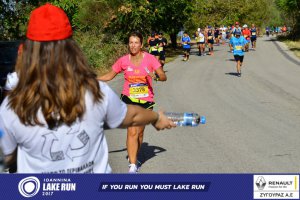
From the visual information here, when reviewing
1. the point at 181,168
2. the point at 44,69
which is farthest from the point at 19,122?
the point at 181,168

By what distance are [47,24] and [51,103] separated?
1.13 feet

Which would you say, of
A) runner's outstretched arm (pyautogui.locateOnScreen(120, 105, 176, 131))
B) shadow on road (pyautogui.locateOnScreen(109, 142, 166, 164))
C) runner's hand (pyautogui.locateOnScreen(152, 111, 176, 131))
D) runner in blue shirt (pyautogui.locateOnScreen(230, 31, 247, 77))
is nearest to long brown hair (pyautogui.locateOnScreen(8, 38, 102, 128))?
runner's outstretched arm (pyautogui.locateOnScreen(120, 105, 176, 131))

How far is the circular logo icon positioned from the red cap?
0.65 m

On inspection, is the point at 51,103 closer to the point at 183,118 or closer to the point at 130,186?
the point at 130,186

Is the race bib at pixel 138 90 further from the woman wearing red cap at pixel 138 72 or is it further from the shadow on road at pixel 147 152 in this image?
the shadow on road at pixel 147 152

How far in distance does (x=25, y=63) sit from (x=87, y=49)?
67.5 feet

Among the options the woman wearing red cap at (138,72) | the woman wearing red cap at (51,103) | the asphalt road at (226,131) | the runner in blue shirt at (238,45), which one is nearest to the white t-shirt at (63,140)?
the woman wearing red cap at (51,103)

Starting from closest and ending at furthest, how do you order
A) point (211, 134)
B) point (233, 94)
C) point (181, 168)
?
1. point (181, 168)
2. point (211, 134)
3. point (233, 94)

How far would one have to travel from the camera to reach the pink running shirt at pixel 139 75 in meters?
6.77

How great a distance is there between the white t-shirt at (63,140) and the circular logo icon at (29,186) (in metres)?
0.04

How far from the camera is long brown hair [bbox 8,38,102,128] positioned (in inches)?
86.4

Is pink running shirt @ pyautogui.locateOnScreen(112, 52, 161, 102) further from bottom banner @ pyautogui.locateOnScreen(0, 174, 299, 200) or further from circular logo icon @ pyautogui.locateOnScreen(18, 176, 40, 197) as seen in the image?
circular logo icon @ pyautogui.locateOnScreen(18, 176, 40, 197)

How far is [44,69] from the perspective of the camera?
2.21m

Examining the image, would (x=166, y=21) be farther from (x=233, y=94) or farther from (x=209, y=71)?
(x=233, y=94)
